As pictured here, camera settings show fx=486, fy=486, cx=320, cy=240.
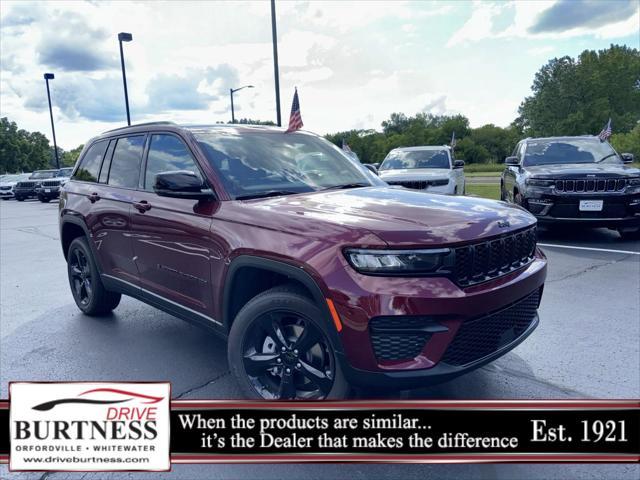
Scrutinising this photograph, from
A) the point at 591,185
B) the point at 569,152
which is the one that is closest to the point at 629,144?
the point at 569,152

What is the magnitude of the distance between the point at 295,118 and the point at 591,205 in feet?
16.9

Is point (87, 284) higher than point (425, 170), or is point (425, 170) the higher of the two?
point (425, 170)

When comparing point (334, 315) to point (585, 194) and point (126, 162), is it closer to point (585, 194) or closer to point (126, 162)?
point (126, 162)

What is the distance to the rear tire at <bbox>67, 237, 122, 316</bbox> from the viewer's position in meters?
4.66

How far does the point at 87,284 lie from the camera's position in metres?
4.89

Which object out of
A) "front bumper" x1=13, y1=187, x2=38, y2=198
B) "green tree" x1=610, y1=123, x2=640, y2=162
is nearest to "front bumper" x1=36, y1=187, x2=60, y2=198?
"front bumper" x1=13, y1=187, x2=38, y2=198

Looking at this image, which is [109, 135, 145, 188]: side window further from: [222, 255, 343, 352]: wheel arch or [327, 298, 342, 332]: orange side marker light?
[327, 298, 342, 332]: orange side marker light

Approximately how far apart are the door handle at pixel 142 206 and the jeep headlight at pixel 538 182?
20.6 feet

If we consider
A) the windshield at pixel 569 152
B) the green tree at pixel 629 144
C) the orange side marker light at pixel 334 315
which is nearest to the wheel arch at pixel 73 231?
the orange side marker light at pixel 334 315

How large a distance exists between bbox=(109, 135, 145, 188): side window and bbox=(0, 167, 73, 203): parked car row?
59.0 ft

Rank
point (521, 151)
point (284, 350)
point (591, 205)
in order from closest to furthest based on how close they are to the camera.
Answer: point (284, 350)
point (591, 205)
point (521, 151)

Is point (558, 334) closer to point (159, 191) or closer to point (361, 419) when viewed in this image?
point (361, 419)

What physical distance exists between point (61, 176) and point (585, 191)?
81.8ft

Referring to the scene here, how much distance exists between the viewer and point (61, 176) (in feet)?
82.3
